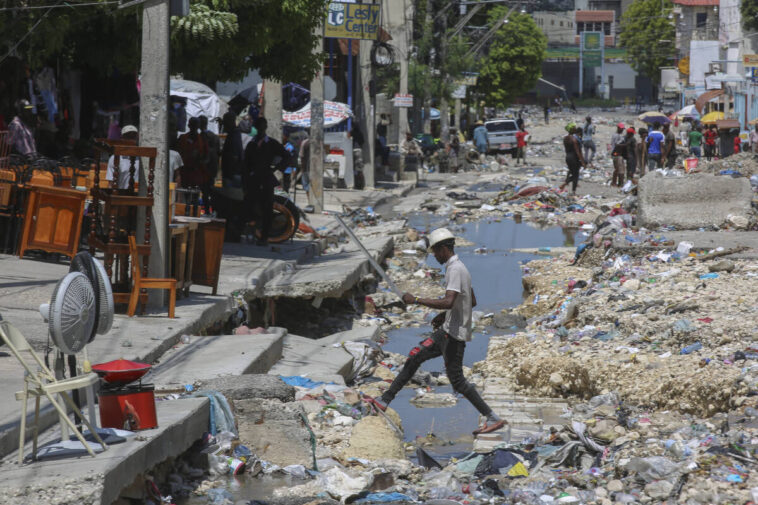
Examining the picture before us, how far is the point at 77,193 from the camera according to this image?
10.4m

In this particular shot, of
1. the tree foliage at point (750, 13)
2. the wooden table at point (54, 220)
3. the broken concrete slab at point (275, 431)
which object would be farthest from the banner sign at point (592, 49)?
the broken concrete slab at point (275, 431)

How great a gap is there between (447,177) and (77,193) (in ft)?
85.8

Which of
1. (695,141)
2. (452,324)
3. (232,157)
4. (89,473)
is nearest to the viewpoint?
(89,473)

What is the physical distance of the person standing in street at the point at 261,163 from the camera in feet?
43.2

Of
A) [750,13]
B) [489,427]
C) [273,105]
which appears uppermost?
[750,13]

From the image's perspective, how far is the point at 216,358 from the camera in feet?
26.0

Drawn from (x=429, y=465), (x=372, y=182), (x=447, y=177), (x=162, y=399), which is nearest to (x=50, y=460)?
(x=162, y=399)

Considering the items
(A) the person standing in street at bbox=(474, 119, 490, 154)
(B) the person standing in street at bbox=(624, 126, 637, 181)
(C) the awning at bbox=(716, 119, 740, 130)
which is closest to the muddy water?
(B) the person standing in street at bbox=(624, 126, 637, 181)

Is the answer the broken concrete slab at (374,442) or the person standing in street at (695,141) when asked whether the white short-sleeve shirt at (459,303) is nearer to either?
the broken concrete slab at (374,442)

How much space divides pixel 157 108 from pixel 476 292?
6.06m

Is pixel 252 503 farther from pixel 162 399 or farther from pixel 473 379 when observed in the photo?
pixel 473 379

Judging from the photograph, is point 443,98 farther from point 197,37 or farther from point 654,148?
point 197,37

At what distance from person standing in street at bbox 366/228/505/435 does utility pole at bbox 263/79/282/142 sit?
1037cm

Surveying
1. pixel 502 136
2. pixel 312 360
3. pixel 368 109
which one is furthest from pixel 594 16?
pixel 312 360
